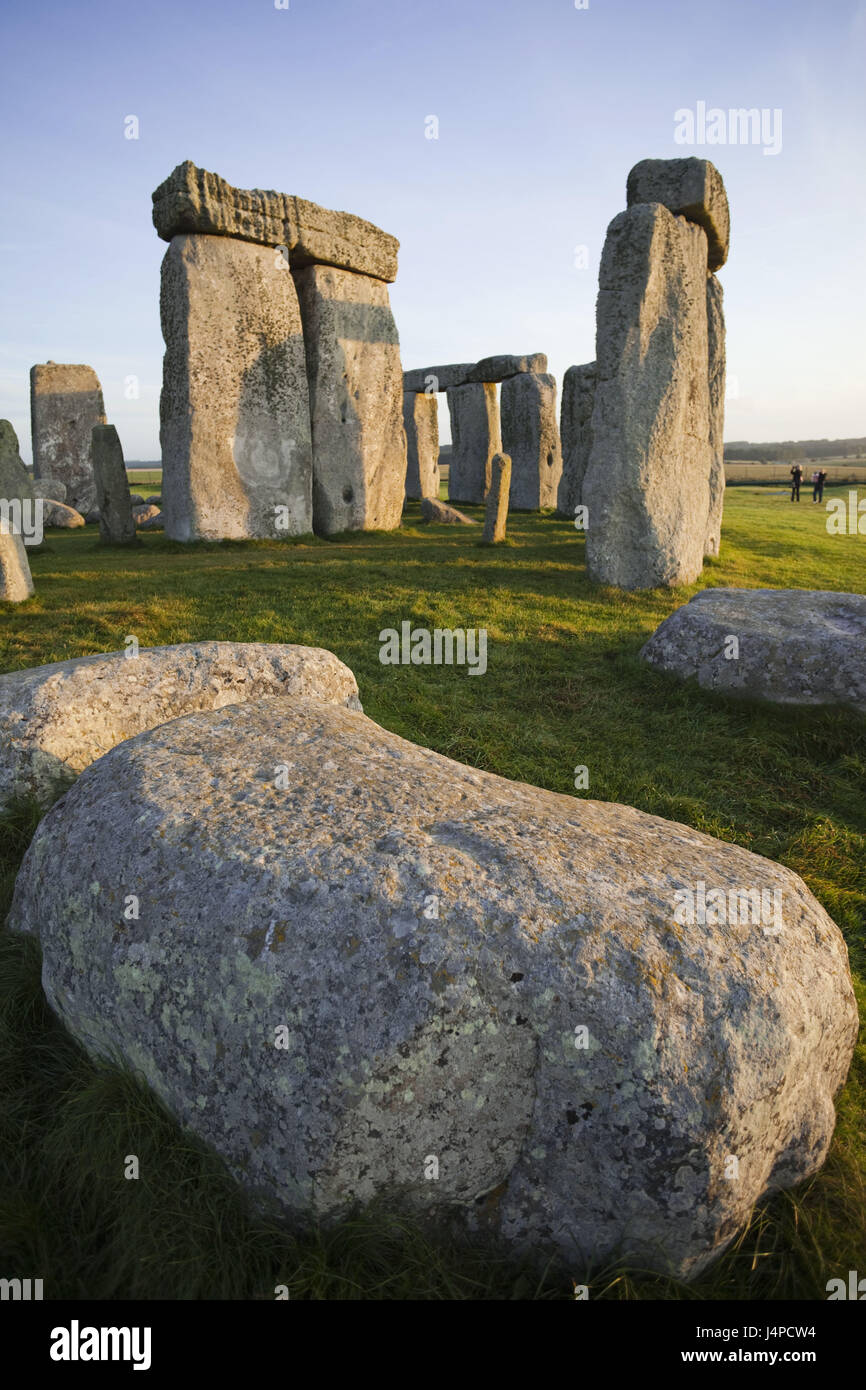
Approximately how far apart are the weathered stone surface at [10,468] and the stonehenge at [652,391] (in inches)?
306

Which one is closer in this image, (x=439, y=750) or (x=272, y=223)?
(x=439, y=750)

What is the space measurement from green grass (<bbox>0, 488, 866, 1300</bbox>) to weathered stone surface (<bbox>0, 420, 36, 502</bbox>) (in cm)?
94

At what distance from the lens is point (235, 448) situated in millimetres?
11461

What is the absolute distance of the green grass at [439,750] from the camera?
176cm

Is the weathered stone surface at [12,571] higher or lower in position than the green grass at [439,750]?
higher

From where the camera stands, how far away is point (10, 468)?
11.4 meters

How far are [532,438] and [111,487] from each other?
9.97 m

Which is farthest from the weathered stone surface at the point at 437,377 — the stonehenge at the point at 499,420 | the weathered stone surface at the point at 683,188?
the weathered stone surface at the point at 683,188

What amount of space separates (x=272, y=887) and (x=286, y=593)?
20.1 ft

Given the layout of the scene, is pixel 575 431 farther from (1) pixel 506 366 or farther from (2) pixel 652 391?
(2) pixel 652 391

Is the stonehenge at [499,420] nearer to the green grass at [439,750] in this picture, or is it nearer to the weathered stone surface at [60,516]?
the green grass at [439,750]

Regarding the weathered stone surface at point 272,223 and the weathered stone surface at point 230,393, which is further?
the weathered stone surface at point 230,393

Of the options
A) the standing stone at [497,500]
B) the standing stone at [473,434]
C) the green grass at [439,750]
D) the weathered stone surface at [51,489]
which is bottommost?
the green grass at [439,750]

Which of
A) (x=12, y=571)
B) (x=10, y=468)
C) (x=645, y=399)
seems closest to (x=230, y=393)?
(x=10, y=468)
